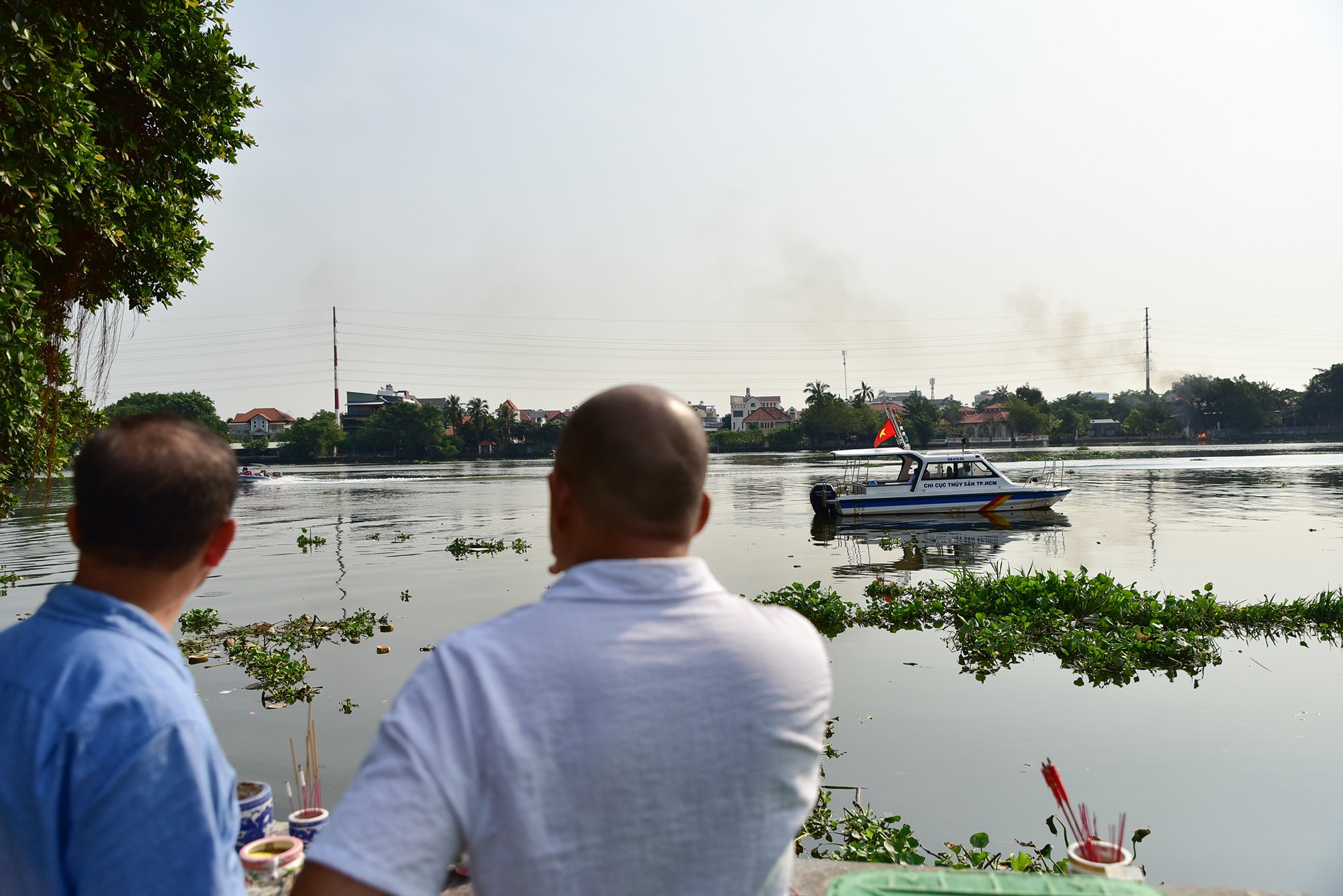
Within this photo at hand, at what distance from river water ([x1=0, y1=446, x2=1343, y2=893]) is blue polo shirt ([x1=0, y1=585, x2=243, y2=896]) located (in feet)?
15.9

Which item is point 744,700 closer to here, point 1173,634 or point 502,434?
point 1173,634

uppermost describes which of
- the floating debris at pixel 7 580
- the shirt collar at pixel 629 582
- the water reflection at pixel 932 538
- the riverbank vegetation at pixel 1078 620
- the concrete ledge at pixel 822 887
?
A: the shirt collar at pixel 629 582

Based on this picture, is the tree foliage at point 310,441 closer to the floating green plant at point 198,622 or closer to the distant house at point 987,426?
the distant house at point 987,426

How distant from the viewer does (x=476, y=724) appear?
1387 millimetres

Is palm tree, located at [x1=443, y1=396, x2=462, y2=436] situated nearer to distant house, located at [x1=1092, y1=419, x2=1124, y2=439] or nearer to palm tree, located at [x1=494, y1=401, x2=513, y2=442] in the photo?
palm tree, located at [x1=494, y1=401, x2=513, y2=442]

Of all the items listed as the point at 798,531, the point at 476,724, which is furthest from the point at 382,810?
the point at 798,531

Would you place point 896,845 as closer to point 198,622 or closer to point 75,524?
point 75,524

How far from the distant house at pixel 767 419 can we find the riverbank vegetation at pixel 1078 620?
144 m

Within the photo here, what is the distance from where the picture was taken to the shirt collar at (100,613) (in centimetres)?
171

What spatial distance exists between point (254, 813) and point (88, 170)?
570 centimetres

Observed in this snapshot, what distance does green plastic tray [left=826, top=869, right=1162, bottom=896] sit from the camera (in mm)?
2441

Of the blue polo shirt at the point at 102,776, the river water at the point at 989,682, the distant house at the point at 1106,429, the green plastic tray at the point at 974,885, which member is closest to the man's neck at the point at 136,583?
the blue polo shirt at the point at 102,776

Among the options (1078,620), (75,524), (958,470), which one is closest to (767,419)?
(958,470)

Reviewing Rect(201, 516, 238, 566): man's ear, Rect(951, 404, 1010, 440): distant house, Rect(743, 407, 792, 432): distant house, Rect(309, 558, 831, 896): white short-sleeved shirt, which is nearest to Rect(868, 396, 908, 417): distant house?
Rect(951, 404, 1010, 440): distant house
